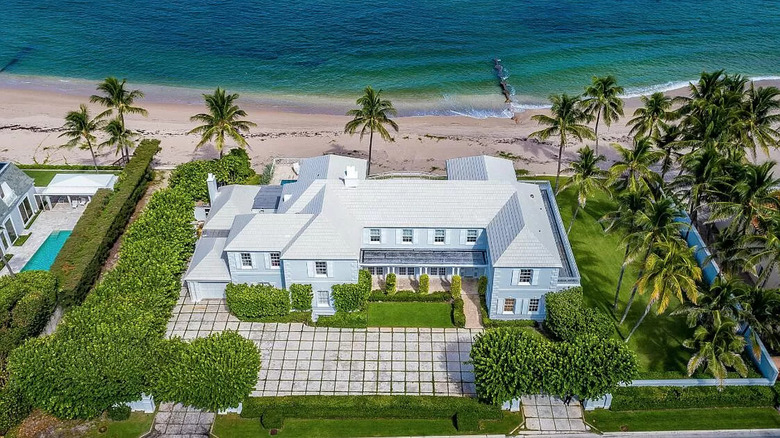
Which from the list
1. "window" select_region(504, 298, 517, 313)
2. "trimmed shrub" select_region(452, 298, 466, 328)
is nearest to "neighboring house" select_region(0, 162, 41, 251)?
"trimmed shrub" select_region(452, 298, 466, 328)

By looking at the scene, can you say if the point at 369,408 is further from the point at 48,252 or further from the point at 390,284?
the point at 48,252

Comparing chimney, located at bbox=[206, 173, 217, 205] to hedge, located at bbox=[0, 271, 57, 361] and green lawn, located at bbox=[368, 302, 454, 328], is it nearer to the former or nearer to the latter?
hedge, located at bbox=[0, 271, 57, 361]

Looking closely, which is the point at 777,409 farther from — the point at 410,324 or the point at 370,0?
the point at 370,0

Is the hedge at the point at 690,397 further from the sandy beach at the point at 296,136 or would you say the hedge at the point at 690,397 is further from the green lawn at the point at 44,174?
the green lawn at the point at 44,174

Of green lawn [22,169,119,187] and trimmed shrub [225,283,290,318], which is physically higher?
green lawn [22,169,119,187]

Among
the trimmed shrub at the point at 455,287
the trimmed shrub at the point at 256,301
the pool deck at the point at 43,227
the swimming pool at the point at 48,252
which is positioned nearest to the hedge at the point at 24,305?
the swimming pool at the point at 48,252

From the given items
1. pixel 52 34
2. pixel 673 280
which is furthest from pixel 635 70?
pixel 52 34

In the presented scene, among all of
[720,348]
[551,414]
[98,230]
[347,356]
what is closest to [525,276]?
[551,414]
